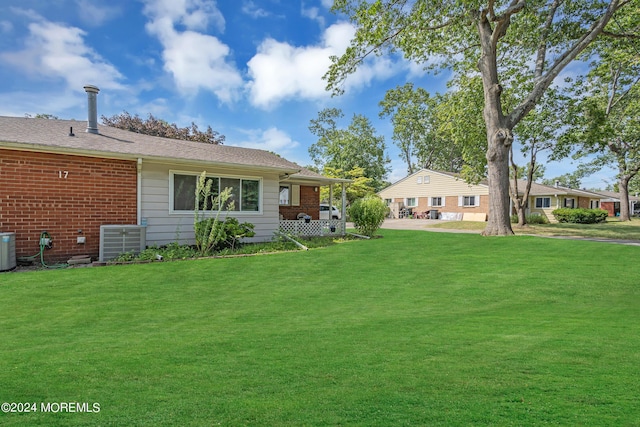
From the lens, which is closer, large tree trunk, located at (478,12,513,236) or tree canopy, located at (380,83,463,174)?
large tree trunk, located at (478,12,513,236)

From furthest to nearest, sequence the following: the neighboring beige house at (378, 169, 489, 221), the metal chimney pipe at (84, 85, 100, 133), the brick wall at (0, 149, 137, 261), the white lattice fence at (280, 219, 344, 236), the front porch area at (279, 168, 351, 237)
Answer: the neighboring beige house at (378, 169, 489, 221), the front porch area at (279, 168, 351, 237), the white lattice fence at (280, 219, 344, 236), the metal chimney pipe at (84, 85, 100, 133), the brick wall at (0, 149, 137, 261)

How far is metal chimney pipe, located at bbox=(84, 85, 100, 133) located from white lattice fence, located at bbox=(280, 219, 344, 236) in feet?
23.2

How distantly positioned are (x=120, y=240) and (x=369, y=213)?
30.9ft

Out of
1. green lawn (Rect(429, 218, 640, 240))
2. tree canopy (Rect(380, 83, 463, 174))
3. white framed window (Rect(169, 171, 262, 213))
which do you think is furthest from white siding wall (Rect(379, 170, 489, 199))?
white framed window (Rect(169, 171, 262, 213))

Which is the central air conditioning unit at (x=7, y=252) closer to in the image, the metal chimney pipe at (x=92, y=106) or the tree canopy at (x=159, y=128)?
the metal chimney pipe at (x=92, y=106)

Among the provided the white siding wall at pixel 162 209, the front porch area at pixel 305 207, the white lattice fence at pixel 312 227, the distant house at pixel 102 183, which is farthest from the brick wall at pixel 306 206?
the white siding wall at pixel 162 209

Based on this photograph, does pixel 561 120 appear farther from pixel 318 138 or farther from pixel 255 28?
pixel 318 138

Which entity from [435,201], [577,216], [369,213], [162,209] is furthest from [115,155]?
[577,216]

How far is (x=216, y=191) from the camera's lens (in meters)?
11.2

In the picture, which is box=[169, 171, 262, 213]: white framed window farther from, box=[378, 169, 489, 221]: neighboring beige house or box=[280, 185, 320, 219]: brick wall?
box=[378, 169, 489, 221]: neighboring beige house

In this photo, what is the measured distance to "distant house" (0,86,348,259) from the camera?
8203 millimetres

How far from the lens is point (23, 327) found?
4.07 metres

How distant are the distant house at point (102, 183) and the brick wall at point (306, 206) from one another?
113 inches

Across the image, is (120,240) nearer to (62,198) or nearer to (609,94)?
(62,198)
